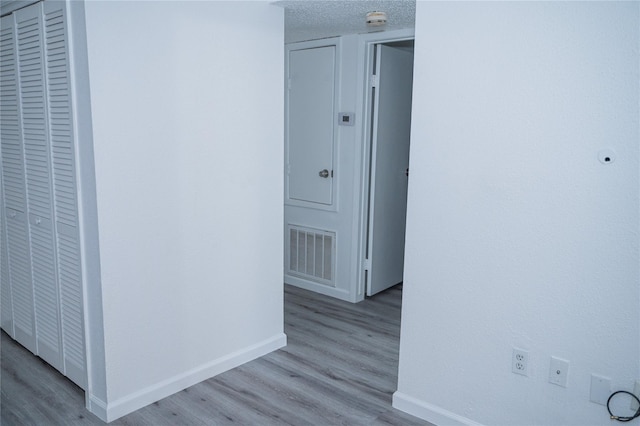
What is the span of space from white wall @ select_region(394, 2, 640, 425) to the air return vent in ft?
5.87

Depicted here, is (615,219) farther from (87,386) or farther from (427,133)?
(87,386)

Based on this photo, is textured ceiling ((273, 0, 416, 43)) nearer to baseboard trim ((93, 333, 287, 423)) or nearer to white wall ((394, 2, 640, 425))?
white wall ((394, 2, 640, 425))

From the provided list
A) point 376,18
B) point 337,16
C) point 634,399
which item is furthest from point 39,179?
point 634,399

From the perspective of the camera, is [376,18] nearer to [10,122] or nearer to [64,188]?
[64,188]

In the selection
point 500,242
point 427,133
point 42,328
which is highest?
point 427,133

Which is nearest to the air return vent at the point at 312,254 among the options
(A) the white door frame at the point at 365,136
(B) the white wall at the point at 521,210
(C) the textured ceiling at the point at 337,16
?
(A) the white door frame at the point at 365,136

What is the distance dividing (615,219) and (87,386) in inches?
96.9

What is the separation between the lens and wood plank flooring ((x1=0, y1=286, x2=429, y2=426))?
2.53m

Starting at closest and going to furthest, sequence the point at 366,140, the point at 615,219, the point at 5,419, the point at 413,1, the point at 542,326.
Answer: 1. the point at 615,219
2. the point at 542,326
3. the point at 5,419
4. the point at 413,1
5. the point at 366,140

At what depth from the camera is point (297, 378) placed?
295 cm

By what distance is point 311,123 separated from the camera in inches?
Answer: 167

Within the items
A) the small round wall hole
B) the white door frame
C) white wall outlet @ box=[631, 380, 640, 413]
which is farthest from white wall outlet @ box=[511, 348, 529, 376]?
the white door frame

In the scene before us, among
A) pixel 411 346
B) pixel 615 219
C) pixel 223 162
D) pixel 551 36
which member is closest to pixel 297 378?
pixel 411 346

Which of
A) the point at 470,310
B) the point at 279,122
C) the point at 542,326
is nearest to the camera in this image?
the point at 542,326
